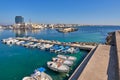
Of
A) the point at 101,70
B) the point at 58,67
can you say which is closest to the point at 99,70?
the point at 101,70

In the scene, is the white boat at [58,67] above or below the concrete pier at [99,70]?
below

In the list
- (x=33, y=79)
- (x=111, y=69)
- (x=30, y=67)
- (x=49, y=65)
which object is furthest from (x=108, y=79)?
(x=30, y=67)

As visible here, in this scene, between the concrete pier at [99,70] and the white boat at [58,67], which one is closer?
the concrete pier at [99,70]

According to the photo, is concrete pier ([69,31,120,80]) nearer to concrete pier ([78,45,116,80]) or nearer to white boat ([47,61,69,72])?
concrete pier ([78,45,116,80])

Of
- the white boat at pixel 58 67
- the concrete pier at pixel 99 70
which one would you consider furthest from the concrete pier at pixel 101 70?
the white boat at pixel 58 67

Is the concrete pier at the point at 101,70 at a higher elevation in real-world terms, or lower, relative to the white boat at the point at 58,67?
higher

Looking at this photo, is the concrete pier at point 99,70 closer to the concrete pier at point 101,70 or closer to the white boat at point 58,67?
the concrete pier at point 101,70

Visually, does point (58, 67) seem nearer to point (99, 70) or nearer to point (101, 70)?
point (99, 70)

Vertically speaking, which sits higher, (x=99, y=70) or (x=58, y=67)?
(x=99, y=70)

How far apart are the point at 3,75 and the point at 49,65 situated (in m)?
7.51

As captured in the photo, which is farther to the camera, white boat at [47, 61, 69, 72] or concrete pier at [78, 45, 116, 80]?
white boat at [47, 61, 69, 72]

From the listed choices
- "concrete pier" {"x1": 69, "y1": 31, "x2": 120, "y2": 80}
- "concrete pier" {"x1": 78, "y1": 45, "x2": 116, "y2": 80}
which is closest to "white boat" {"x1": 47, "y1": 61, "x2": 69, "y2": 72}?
"concrete pier" {"x1": 69, "y1": 31, "x2": 120, "y2": 80}

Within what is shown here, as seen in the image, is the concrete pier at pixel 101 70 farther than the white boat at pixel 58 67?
No

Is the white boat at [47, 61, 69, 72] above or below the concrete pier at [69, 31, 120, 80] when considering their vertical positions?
below
